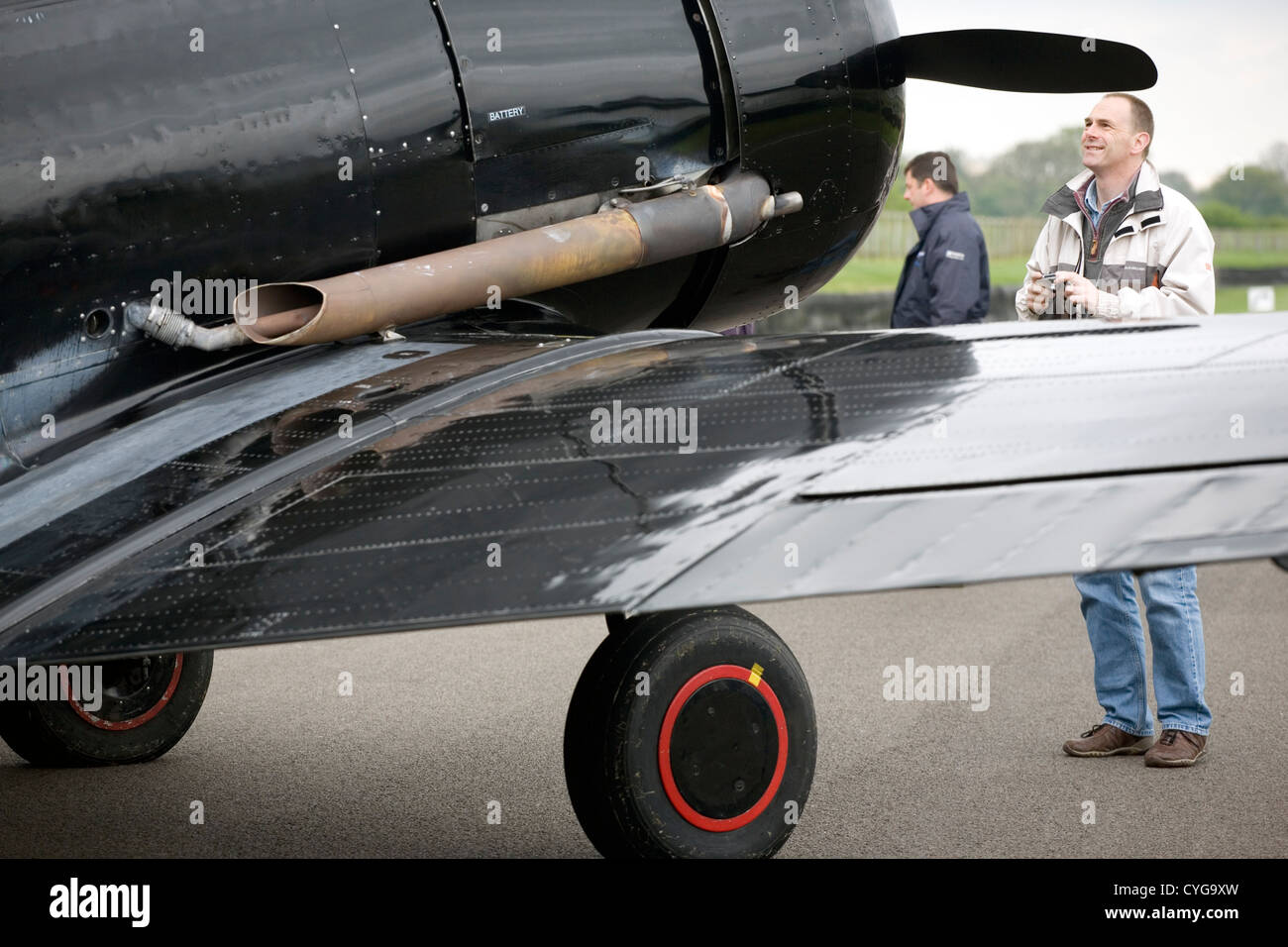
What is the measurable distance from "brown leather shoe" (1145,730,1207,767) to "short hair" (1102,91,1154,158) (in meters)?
1.69

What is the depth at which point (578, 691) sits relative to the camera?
9.83ft

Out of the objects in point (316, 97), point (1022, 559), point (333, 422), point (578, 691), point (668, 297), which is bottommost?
point (578, 691)

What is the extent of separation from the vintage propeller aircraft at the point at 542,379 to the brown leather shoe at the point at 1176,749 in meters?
1.42

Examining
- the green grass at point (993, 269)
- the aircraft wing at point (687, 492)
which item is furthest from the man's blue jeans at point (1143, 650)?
the green grass at point (993, 269)

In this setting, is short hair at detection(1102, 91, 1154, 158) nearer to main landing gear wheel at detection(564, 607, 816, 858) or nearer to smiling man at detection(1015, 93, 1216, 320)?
smiling man at detection(1015, 93, 1216, 320)

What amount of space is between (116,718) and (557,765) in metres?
1.40

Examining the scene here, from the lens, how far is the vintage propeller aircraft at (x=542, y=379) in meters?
2.24

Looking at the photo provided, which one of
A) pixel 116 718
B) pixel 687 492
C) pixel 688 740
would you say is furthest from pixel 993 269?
pixel 687 492

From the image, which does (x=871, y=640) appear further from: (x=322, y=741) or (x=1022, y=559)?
(x=1022, y=559)

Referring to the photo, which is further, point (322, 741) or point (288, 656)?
point (288, 656)

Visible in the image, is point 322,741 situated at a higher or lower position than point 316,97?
lower

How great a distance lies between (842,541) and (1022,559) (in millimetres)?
273

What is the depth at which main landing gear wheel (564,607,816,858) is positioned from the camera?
293cm

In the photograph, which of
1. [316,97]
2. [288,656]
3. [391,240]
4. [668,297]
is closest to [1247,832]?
[668,297]
